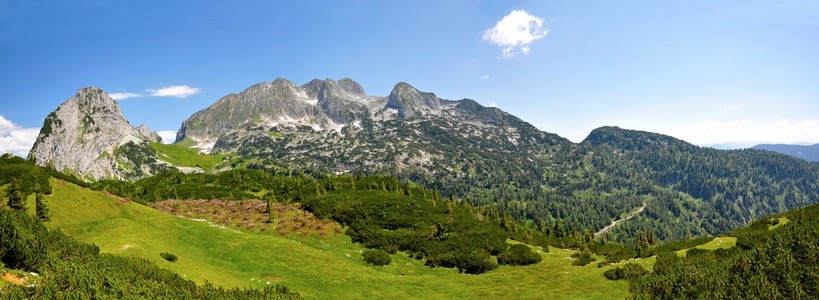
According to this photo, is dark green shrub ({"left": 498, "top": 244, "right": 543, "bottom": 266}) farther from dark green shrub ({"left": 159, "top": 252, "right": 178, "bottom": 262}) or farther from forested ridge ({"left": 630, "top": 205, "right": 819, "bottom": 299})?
dark green shrub ({"left": 159, "top": 252, "right": 178, "bottom": 262})

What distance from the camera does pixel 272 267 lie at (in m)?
41.5

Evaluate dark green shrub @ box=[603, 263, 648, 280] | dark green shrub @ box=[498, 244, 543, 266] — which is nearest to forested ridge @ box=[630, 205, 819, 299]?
dark green shrub @ box=[603, 263, 648, 280]

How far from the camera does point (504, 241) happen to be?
6222 centimetres

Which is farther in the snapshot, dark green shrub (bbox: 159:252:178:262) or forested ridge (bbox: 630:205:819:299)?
dark green shrub (bbox: 159:252:178:262)

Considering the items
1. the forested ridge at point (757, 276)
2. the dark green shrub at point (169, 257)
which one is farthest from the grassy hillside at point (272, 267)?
the forested ridge at point (757, 276)

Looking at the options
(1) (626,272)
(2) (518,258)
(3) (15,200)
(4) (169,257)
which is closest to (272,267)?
(4) (169,257)

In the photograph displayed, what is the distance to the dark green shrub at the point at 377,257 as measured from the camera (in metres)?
Answer: 53.1

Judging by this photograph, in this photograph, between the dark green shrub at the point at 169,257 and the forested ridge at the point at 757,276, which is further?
the dark green shrub at the point at 169,257

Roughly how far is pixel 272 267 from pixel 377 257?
16.1 meters

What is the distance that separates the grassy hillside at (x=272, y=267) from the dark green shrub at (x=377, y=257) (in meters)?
1.05

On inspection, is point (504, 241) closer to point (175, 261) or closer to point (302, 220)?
point (302, 220)

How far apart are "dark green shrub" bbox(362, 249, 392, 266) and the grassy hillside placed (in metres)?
1.05

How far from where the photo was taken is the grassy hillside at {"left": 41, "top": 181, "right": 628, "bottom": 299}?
36.6m

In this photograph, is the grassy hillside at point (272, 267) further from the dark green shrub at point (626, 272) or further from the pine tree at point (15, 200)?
the pine tree at point (15, 200)
